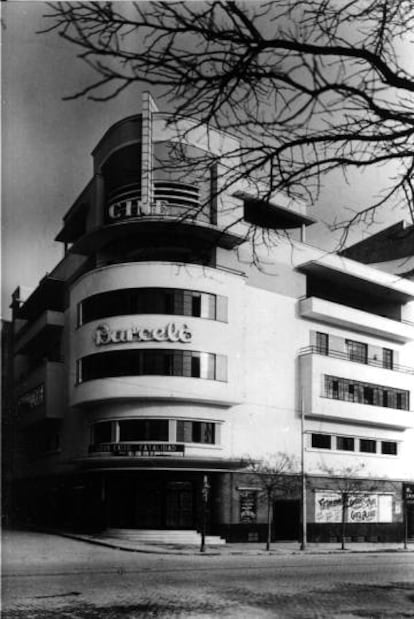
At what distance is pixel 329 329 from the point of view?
44.0m

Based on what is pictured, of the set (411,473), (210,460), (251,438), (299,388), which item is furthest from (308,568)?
(411,473)

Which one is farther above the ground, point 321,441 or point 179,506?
point 321,441

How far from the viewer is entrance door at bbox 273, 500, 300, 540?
40062 millimetres

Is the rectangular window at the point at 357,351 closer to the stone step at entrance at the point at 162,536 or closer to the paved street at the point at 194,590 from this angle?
the stone step at entrance at the point at 162,536

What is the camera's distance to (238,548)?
112ft

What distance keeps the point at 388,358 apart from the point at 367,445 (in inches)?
224

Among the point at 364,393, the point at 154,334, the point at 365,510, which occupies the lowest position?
the point at 365,510

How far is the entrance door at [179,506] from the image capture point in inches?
1427

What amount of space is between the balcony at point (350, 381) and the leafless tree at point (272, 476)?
3.27 meters

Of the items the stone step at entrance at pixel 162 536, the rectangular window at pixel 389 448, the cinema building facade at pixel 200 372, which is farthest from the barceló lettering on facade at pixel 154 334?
the rectangular window at pixel 389 448

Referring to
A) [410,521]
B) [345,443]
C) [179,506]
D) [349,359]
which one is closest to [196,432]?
[179,506]

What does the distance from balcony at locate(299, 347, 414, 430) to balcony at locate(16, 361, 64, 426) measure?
13.7 m

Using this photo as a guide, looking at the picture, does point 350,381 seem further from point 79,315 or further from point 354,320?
point 79,315

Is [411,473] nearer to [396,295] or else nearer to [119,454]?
[396,295]
